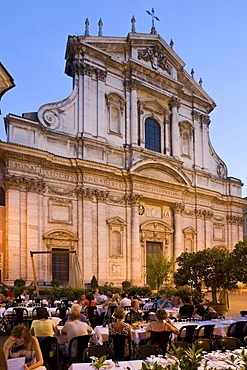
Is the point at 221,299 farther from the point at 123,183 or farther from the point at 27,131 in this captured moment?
the point at 27,131

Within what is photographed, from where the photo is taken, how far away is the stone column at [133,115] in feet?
103

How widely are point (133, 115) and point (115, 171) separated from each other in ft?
17.1

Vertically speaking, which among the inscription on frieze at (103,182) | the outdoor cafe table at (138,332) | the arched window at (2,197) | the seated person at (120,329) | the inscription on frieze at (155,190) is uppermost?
the inscription on frieze at (103,182)

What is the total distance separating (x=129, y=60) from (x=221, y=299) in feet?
65.0

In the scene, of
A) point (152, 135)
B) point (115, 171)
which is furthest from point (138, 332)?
point (152, 135)

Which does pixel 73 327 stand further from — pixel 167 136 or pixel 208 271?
pixel 167 136

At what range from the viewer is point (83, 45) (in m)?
29.1

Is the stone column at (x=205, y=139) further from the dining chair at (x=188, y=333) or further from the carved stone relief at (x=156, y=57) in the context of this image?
the dining chair at (x=188, y=333)

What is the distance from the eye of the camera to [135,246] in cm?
2986

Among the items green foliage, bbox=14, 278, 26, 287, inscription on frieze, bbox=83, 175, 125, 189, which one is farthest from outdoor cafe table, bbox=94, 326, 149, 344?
inscription on frieze, bbox=83, 175, 125, 189

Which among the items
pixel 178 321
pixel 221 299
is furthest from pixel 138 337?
pixel 221 299

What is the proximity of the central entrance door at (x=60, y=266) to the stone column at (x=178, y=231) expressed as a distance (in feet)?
32.3

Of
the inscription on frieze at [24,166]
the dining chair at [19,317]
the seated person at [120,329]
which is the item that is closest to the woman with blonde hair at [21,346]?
the seated person at [120,329]

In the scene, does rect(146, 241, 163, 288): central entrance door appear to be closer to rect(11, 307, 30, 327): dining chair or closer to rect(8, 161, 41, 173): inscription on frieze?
rect(8, 161, 41, 173): inscription on frieze
